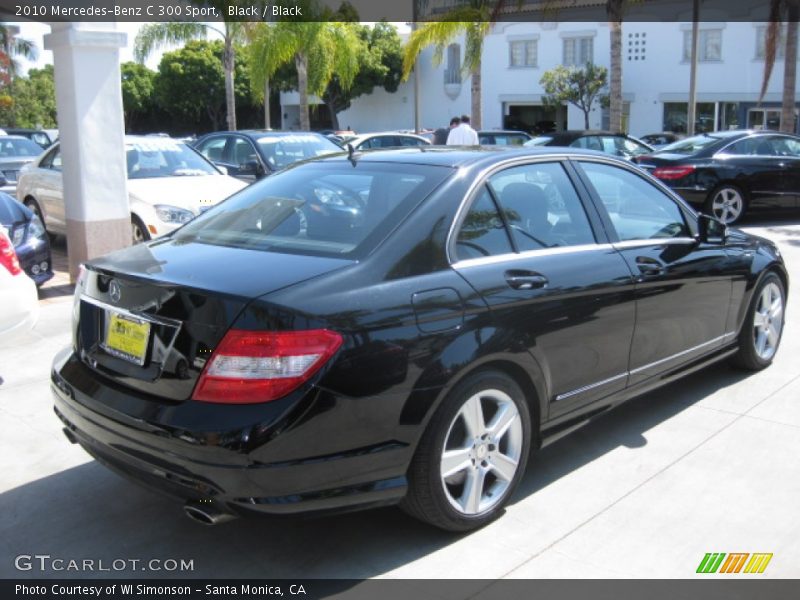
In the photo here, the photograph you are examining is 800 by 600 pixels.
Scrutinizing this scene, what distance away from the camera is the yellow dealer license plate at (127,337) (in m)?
3.21

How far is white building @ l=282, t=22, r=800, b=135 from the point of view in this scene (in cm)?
3644

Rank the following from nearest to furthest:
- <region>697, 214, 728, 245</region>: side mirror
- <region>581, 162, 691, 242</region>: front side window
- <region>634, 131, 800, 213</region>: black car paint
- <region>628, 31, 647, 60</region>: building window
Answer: <region>581, 162, 691, 242</region>: front side window
<region>697, 214, 728, 245</region>: side mirror
<region>634, 131, 800, 213</region>: black car paint
<region>628, 31, 647, 60</region>: building window

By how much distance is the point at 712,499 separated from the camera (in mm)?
3900

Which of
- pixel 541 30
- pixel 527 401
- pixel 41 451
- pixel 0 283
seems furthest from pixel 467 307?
pixel 541 30

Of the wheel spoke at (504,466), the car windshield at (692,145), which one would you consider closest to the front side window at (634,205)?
the wheel spoke at (504,466)

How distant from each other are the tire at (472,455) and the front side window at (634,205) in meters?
1.34

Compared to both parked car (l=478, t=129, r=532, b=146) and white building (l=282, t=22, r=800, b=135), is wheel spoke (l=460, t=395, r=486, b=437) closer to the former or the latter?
parked car (l=478, t=129, r=532, b=146)

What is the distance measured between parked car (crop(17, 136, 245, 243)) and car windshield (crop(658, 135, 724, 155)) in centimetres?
715

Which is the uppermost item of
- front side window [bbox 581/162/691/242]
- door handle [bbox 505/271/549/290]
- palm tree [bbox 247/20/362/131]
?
palm tree [bbox 247/20/362/131]

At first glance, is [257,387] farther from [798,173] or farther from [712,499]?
[798,173]

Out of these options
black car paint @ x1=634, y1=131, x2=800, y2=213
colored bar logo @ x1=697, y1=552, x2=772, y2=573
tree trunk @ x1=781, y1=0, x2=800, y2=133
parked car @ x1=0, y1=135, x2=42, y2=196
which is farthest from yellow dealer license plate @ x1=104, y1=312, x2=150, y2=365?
tree trunk @ x1=781, y1=0, x2=800, y2=133

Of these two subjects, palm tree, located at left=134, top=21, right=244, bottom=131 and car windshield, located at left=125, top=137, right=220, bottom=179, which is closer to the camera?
car windshield, located at left=125, top=137, right=220, bottom=179
